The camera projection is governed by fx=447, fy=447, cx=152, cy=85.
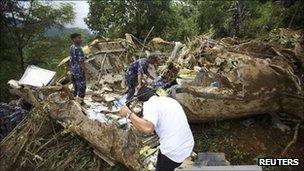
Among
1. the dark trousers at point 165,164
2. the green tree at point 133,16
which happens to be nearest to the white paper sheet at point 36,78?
the dark trousers at point 165,164

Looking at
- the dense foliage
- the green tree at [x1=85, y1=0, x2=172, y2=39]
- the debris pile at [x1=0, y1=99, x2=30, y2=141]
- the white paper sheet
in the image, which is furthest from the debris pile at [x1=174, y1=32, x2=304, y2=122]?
the green tree at [x1=85, y1=0, x2=172, y2=39]

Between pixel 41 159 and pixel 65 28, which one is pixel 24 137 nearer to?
pixel 41 159

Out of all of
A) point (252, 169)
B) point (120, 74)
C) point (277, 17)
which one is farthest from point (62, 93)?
point (277, 17)

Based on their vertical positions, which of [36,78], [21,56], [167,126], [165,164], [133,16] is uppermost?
[167,126]

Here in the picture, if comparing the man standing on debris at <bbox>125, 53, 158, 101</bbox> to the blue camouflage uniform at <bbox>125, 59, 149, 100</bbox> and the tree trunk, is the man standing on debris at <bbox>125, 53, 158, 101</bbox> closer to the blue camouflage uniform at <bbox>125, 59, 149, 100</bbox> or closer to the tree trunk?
the blue camouflage uniform at <bbox>125, 59, 149, 100</bbox>

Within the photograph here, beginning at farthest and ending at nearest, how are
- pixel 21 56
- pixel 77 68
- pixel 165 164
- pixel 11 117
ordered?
1. pixel 21 56
2. pixel 11 117
3. pixel 77 68
4. pixel 165 164

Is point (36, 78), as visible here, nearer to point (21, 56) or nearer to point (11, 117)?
point (11, 117)

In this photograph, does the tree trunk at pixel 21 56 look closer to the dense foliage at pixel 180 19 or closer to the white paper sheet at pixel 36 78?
the dense foliage at pixel 180 19

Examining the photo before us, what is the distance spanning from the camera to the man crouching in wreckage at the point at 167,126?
13.9 ft

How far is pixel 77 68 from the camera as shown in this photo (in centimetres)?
878

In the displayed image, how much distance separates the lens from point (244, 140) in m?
7.57

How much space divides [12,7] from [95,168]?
528 inches

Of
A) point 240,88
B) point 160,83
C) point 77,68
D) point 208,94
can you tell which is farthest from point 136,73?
point 240,88

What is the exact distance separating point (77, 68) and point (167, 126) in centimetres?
480
